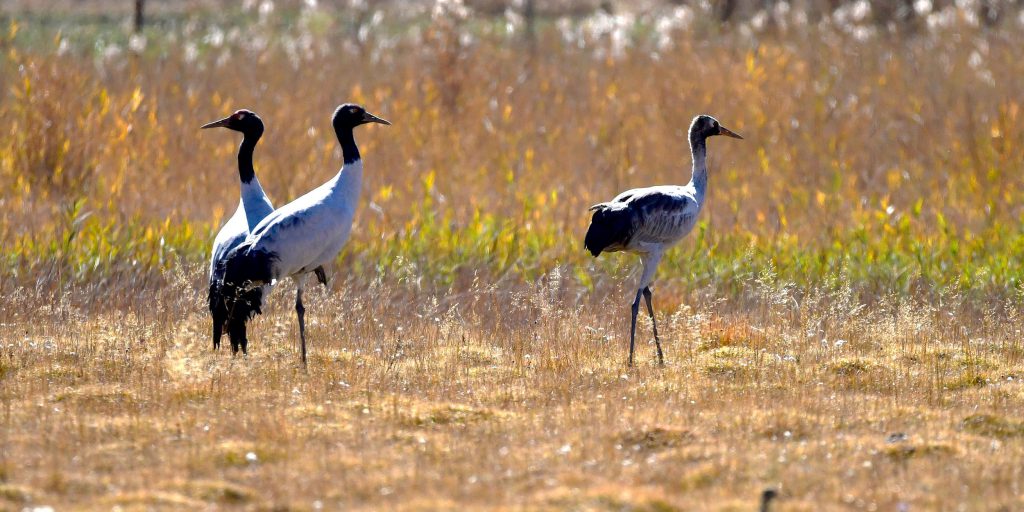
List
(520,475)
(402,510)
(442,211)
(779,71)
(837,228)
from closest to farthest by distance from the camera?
1. (402,510)
2. (520,475)
3. (837,228)
4. (442,211)
5. (779,71)

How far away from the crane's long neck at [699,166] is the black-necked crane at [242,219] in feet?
10.6

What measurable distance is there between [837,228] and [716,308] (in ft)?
8.52

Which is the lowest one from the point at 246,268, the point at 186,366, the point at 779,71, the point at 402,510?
the point at 402,510

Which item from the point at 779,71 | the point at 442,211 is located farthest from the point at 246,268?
the point at 779,71

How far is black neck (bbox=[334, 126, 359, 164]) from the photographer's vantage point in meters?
9.87

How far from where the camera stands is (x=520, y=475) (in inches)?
255

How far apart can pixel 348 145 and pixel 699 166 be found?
270 cm

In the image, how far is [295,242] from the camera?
30.1 ft

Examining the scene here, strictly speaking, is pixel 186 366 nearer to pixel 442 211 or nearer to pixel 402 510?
pixel 402 510

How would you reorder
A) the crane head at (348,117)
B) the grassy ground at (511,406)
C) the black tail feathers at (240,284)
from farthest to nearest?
the crane head at (348,117), the black tail feathers at (240,284), the grassy ground at (511,406)

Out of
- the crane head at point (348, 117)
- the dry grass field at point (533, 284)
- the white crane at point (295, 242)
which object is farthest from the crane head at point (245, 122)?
the dry grass field at point (533, 284)

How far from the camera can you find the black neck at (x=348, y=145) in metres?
9.87

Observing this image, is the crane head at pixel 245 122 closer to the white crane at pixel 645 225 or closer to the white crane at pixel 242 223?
the white crane at pixel 242 223

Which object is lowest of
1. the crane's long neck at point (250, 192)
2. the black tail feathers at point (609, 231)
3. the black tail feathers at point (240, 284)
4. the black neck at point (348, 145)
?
the black tail feathers at point (240, 284)
